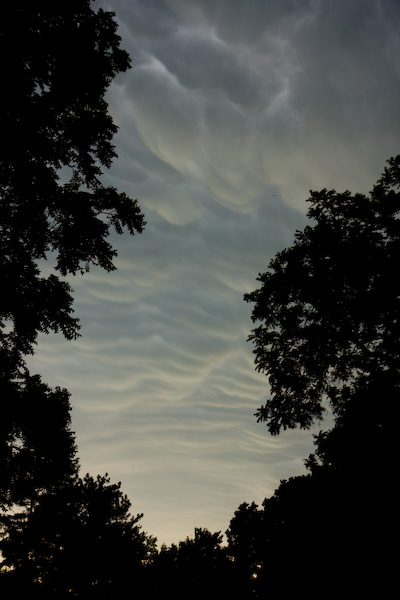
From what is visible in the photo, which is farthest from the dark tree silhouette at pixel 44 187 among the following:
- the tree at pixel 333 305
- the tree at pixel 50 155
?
the tree at pixel 333 305

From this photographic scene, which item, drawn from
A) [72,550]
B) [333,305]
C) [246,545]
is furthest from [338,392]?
[72,550]

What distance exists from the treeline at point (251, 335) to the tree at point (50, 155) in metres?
0.03

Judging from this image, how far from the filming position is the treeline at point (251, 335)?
6.56 m

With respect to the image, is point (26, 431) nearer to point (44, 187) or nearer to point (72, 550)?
point (44, 187)

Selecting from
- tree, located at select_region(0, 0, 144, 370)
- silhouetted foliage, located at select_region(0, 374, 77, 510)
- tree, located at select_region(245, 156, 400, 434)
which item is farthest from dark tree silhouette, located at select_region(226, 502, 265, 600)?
tree, located at select_region(0, 0, 144, 370)

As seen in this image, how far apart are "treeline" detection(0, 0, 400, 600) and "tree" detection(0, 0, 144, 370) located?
3 centimetres

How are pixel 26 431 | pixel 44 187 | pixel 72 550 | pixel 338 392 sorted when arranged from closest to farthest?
1. pixel 44 187
2. pixel 26 431
3. pixel 338 392
4. pixel 72 550

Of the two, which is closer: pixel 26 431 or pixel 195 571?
pixel 26 431

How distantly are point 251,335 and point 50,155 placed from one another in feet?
29.2

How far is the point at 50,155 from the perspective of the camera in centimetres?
644

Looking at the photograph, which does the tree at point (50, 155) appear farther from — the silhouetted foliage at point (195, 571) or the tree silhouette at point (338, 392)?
the silhouetted foliage at point (195, 571)

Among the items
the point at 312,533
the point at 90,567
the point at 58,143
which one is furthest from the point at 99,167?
the point at 90,567

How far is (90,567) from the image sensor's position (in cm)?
1608

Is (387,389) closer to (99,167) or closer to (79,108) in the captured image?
(99,167)
